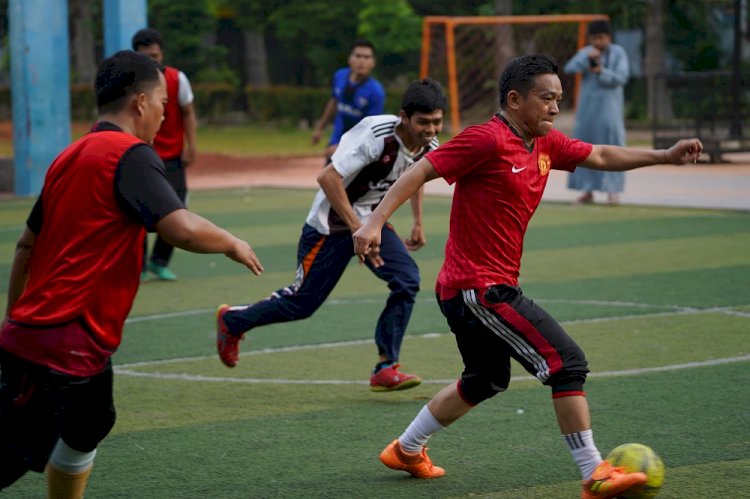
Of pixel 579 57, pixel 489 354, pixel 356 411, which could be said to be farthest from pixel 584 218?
pixel 489 354

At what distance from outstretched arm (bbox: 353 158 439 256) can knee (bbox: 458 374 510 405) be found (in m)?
0.71

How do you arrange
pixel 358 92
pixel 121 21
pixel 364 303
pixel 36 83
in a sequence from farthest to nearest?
1. pixel 36 83
2. pixel 121 21
3. pixel 358 92
4. pixel 364 303

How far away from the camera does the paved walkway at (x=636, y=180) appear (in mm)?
18234

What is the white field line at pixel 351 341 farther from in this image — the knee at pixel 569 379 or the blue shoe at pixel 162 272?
the knee at pixel 569 379

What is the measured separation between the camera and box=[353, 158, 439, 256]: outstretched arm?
509 cm

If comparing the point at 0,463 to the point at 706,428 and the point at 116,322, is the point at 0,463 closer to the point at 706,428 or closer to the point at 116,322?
the point at 116,322

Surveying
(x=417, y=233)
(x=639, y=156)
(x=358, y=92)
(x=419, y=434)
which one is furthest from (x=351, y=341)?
(x=358, y=92)

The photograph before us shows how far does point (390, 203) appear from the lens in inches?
202

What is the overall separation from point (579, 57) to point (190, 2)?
94.5 feet

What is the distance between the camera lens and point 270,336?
9086 millimetres

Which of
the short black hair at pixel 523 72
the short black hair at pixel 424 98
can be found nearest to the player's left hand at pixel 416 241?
the short black hair at pixel 424 98

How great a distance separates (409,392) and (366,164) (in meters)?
1.28

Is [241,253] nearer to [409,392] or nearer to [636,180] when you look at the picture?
[409,392]

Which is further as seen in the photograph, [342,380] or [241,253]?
[342,380]
